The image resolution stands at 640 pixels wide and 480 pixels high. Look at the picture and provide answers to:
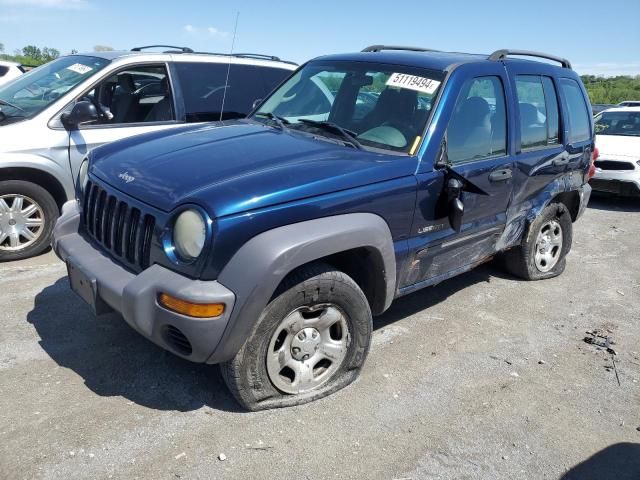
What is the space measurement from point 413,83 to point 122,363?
2.57 meters

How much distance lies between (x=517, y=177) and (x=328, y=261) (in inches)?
73.5

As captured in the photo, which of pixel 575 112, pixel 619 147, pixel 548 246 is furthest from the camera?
pixel 619 147

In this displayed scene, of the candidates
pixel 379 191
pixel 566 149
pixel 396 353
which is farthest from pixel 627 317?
pixel 379 191

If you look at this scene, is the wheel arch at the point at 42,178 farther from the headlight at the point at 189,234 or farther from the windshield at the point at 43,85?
the headlight at the point at 189,234

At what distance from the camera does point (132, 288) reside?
109 inches

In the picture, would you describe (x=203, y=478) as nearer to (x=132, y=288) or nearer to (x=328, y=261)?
(x=132, y=288)

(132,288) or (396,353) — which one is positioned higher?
(132,288)

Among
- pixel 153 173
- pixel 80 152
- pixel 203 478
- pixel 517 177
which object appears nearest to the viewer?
pixel 203 478

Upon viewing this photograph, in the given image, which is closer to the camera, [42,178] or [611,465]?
[611,465]

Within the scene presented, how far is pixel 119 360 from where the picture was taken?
355 cm

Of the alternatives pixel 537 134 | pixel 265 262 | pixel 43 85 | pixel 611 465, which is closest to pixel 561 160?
pixel 537 134

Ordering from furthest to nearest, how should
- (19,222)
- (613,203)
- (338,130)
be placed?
(613,203)
(19,222)
(338,130)

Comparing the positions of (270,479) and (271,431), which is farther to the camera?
(271,431)

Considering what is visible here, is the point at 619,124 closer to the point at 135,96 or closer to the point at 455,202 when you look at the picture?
the point at 455,202
